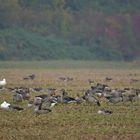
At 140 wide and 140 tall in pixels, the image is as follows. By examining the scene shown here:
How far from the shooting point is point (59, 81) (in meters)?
35.9

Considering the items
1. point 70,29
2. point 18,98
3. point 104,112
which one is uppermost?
point 104,112

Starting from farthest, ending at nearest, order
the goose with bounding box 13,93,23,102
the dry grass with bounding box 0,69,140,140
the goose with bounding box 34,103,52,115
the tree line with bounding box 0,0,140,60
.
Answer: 1. the tree line with bounding box 0,0,140,60
2. the goose with bounding box 13,93,23,102
3. the goose with bounding box 34,103,52,115
4. the dry grass with bounding box 0,69,140,140

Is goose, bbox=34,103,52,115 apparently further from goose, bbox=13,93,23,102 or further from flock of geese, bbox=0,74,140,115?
goose, bbox=13,93,23,102

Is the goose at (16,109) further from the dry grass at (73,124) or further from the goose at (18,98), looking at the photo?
the goose at (18,98)

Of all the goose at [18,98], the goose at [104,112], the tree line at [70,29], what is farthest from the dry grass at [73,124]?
the tree line at [70,29]

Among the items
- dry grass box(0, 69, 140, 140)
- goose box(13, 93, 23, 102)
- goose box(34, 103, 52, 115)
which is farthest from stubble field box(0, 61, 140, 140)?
goose box(13, 93, 23, 102)

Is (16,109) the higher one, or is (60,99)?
(16,109)

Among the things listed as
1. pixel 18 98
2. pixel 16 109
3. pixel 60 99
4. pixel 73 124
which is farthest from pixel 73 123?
pixel 18 98

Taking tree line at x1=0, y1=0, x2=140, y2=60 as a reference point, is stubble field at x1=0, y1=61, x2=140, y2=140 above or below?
above

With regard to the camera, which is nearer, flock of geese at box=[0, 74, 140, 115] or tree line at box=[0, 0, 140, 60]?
flock of geese at box=[0, 74, 140, 115]

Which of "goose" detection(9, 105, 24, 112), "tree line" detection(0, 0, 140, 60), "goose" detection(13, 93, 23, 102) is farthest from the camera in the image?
"tree line" detection(0, 0, 140, 60)

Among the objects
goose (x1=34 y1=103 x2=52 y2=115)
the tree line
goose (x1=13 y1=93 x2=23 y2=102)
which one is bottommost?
the tree line

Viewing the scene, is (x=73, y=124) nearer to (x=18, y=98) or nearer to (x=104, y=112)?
(x=104, y=112)

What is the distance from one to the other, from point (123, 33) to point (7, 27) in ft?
43.7
